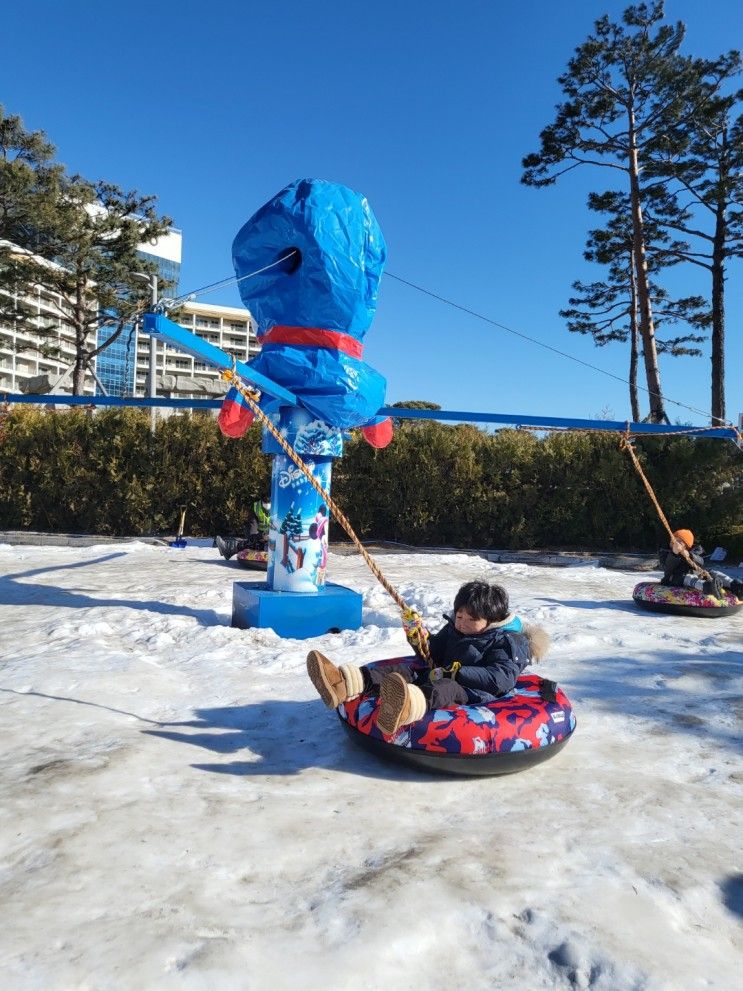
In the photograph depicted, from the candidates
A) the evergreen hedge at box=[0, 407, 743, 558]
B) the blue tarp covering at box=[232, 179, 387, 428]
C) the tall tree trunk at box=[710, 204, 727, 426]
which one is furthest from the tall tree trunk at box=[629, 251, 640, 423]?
the blue tarp covering at box=[232, 179, 387, 428]

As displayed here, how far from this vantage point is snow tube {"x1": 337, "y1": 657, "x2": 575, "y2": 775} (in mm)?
4012

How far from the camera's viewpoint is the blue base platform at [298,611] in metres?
7.36

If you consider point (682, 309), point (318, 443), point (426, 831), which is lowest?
point (426, 831)

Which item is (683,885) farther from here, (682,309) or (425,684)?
(682,309)

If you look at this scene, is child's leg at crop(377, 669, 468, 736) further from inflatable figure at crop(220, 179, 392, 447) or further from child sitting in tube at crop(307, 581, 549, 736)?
inflatable figure at crop(220, 179, 392, 447)

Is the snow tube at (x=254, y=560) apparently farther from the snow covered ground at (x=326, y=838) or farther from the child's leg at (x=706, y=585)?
the child's leg at (x=706, y=585)

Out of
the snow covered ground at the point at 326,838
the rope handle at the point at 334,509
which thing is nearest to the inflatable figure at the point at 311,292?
the rope handle at the point at 334,509

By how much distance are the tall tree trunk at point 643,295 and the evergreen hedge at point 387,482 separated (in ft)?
8.95

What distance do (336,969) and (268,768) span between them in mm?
1899

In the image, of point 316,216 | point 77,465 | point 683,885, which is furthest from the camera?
point 77,465

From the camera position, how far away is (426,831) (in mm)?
3477

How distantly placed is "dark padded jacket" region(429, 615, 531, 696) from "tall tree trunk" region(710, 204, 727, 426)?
16877 mm

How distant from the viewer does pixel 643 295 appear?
18.6 meters

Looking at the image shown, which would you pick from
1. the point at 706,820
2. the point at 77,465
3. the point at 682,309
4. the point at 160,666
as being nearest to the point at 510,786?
the point at 706,820
